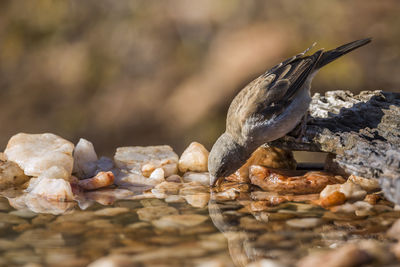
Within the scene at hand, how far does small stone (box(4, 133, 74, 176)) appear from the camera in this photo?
2.25 meters

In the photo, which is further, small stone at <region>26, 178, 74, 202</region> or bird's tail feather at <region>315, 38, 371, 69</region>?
bird's tail feather at <region>315, 38, 371, 69</region>

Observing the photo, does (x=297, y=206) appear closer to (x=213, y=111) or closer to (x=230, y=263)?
(x=230, y=263)

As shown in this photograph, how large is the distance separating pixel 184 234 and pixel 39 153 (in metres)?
1.21

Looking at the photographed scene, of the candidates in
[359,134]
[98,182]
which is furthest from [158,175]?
[359,134]

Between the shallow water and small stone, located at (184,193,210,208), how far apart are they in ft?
0.15

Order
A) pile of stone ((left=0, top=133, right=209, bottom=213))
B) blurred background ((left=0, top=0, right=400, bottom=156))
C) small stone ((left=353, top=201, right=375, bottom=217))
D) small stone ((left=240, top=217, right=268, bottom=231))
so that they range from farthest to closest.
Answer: blurred background ((left=0, top=0, right=400, bottom=156)) < pile of stone ((left=0, top=133, right=209, bottom=213)) < small stone ((left=353, top=201, right=375, bottom=217)) < small stone ((left=240, top=217, right=268, bottom=231))

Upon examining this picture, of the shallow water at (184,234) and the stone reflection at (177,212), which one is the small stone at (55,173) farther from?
the shallow water at (184,234)

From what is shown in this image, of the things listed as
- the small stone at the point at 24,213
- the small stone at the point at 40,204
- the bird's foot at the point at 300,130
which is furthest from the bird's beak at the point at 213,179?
the small stone at the point at 24,213

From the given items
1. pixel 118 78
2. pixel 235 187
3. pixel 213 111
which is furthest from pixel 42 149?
pixel 118 78

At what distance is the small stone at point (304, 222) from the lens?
1.58 metres

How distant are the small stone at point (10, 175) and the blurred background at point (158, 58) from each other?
2.59 m

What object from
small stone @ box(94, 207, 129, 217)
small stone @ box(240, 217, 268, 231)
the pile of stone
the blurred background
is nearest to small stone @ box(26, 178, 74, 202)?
the pile of stone

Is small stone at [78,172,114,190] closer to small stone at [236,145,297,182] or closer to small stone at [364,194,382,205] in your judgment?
small stone at [236,145,297,182]

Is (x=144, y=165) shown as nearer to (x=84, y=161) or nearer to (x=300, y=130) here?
(x=84, y=161)
